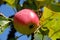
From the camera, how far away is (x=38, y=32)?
4.82 ft

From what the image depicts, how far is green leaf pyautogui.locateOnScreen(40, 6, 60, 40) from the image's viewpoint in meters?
1.37

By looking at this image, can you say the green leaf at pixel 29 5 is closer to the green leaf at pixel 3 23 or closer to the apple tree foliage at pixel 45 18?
the apple tree foliage at pixel 45 18

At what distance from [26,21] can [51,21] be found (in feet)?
0.48

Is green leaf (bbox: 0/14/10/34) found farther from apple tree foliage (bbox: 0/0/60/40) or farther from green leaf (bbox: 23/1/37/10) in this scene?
green leaf (bbox: 23/1/37/10)

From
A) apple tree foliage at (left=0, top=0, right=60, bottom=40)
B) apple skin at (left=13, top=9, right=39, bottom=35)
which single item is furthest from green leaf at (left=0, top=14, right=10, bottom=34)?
apple skin at (left=13, top=9, right=39, bottom=35)

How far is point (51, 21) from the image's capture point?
139 centimetres

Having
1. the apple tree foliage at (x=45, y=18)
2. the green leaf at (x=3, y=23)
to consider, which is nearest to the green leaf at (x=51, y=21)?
the apple tree foliage at (x=45, y=18)

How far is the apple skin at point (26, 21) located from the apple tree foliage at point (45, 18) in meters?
0.05

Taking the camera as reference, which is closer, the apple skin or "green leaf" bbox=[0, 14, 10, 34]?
the apple skin

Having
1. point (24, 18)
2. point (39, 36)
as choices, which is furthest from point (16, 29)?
point (39, 36)

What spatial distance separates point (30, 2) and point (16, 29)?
8.4 inches

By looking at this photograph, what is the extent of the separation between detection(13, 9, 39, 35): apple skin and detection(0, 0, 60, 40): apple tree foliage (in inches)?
1.9

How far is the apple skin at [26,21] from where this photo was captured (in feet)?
4.34

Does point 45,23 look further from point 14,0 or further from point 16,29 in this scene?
point 14,0
